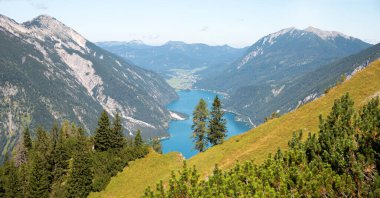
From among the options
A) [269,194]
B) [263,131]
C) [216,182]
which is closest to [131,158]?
[263,131]

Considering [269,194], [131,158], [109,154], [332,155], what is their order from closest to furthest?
1. [269,194]
2. [332,155]
3. [131,158]
4. [109,154]

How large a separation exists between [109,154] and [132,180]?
1460cm

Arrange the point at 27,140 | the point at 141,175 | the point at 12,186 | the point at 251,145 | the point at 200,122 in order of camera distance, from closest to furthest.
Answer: the point at 251,145, the point at 141,175, the point at 12,186, the point at 200,122, the point at 27,140

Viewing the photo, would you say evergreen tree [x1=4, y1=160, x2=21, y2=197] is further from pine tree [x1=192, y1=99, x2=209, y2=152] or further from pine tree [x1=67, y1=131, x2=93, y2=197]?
pine tree [x1=192, y1=99, x2=209, y2=152]

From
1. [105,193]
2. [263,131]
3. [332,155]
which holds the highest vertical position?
[263,131]

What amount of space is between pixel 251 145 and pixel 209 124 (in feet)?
95.4

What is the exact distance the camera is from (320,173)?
2461cm

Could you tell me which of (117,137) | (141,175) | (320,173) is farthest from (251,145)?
(117,137)

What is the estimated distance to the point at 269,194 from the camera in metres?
23.4

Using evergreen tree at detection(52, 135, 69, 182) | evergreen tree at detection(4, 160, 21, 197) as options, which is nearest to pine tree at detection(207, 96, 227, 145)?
evergreen tree at detection(52, 135, 69, 182)

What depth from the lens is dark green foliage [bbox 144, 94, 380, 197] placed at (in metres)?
22.4

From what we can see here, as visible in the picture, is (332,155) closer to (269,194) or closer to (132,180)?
(269,194)

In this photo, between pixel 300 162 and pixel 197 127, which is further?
pixel 197 127

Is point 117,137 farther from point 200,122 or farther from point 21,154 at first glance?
point 21,154
